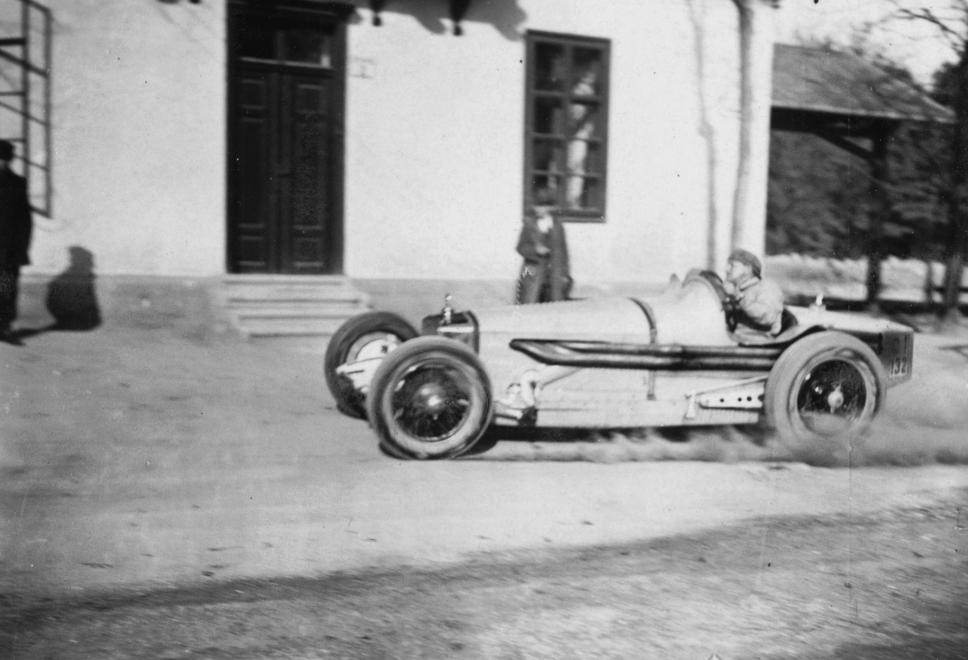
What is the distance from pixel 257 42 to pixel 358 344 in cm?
543

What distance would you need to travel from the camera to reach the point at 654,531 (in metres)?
4.95

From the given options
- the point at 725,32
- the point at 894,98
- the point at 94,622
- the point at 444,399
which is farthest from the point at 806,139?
the point at 94,622

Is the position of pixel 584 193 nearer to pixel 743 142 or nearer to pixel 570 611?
pixel 743 142

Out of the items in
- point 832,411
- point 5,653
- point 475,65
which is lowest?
point 5,653

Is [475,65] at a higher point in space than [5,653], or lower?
higher

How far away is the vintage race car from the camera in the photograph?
6.08m

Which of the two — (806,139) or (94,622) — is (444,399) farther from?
(806,139)

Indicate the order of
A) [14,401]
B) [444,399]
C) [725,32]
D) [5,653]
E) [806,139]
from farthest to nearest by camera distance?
[806,139]
[725,32]
[14,401]
[444,399]
[5,653]

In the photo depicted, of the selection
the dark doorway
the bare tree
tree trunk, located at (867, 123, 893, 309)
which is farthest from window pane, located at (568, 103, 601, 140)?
tree trunk, located at (867, 123, 893, 309)

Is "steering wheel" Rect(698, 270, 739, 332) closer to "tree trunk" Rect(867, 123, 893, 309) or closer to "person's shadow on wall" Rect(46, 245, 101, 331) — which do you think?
"person's shadow on wall" Rect(46, 245, 101, 331)

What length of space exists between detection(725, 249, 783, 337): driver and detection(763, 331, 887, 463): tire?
0.82 feet

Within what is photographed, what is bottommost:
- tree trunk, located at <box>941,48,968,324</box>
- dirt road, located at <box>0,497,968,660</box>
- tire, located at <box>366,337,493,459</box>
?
dirt road, located at <box>0,497,968,660</box>

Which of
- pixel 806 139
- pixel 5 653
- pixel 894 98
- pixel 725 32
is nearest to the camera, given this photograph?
pixel 5 653

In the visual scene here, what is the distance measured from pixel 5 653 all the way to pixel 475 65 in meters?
9.87
